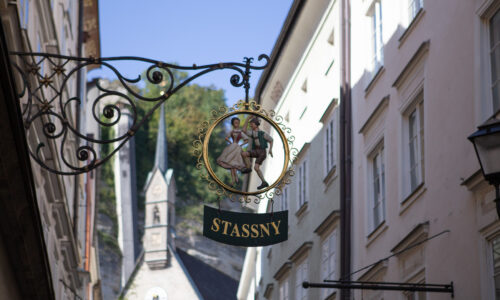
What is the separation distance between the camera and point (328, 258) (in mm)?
19156

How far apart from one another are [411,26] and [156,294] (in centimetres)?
4753

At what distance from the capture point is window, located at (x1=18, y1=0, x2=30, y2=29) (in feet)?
41.3

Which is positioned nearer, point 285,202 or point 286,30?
point 286,30

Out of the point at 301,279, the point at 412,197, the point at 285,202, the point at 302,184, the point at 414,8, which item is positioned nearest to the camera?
the point at 412,197

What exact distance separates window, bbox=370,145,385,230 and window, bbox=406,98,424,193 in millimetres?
1469

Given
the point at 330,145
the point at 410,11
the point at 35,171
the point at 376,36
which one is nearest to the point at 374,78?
the point at 376,36

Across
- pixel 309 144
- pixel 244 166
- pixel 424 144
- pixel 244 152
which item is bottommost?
pixel 244 166

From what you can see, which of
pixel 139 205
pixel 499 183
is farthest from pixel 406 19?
pixel 139 205

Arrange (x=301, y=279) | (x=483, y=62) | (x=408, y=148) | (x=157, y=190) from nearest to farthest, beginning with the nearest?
(x=483, y=62)
(x=408, y=148)
(x=301, y=279)
(x=157, y=190)

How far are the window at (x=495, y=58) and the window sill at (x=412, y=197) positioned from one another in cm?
240

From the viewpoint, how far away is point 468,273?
36.5 ft

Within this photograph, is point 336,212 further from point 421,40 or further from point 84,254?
point 84,254

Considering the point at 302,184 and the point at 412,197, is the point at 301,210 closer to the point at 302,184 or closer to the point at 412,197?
the point at 302,184

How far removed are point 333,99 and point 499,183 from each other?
505 inches
